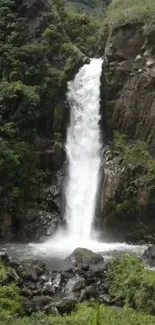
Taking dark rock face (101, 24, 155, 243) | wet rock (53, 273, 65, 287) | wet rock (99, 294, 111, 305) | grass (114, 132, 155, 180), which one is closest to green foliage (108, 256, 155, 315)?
wet rock (99, 294, 111, 305)

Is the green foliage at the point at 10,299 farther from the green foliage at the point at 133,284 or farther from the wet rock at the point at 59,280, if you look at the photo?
the green foliage at the point at 133,284

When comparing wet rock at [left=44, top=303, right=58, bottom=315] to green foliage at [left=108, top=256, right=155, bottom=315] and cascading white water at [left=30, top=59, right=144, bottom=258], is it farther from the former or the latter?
cascading white water at [left=30, top=59, right=144, bottom=258]

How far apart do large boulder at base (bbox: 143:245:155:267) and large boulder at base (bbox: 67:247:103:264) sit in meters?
2.03

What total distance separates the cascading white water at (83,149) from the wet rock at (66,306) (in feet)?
29.2

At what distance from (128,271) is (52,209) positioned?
31.6ft

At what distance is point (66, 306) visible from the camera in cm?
1549

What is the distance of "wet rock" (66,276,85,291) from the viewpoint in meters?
17.4

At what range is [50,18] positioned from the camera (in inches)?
1282

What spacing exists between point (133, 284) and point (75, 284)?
244 centimetres

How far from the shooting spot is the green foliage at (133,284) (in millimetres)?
15328

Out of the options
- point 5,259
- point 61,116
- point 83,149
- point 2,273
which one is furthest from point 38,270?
point 61,116

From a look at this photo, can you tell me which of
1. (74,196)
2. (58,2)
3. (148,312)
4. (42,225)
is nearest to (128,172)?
(74,196)

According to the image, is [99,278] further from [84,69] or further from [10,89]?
[84,69]

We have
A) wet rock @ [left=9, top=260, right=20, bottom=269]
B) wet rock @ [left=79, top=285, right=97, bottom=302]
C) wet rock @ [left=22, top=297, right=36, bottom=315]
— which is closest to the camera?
wet rock @ [left=22, top=297, right=36, bottom=315]
